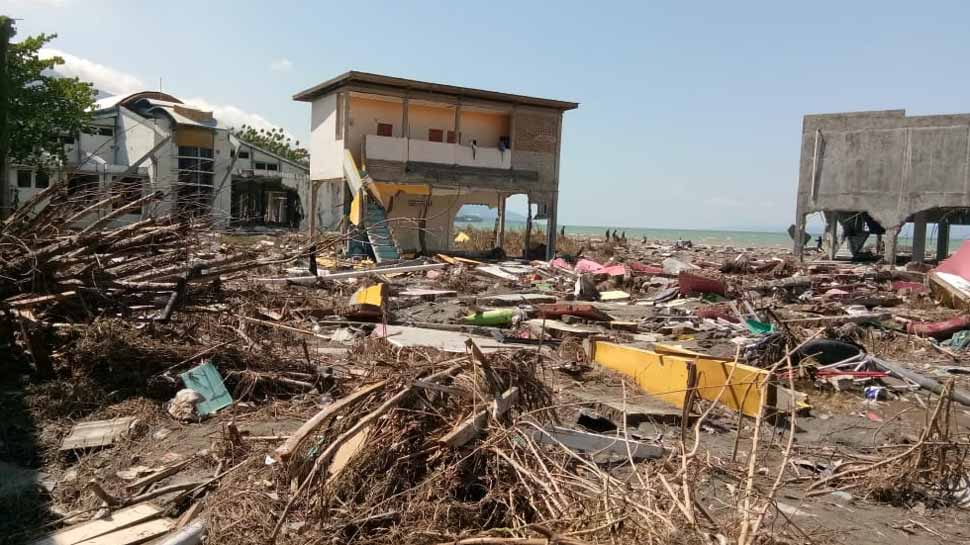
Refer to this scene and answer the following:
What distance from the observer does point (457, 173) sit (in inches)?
971

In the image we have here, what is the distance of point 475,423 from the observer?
11.8 feet

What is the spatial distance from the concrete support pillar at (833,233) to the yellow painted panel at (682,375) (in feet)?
77.1

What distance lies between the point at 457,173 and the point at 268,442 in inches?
812

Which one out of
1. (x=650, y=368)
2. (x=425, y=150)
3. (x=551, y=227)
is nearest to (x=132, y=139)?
(x=425, y=150)

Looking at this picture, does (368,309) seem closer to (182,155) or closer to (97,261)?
(97,261)

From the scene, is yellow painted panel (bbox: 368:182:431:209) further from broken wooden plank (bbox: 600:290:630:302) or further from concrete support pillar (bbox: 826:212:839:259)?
concrete support pillar (bbox: 826:212:839:259)

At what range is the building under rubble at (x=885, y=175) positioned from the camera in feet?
79.7

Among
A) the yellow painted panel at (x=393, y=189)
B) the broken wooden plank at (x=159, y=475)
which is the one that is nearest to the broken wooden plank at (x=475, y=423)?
the broken wooden plank at (x=159, y=475)

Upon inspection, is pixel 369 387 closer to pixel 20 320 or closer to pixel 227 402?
pixel 227 402

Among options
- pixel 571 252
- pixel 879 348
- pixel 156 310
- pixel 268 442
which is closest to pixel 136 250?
pixel 156 310

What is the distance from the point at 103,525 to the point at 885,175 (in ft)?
91.3

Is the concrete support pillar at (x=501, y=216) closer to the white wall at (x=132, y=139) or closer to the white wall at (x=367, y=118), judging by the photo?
the white wall at (x=367, y=118)

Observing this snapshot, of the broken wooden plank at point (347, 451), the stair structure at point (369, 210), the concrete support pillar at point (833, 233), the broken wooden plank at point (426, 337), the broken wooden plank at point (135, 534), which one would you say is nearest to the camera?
the broken wooden plank at point (347, 451)

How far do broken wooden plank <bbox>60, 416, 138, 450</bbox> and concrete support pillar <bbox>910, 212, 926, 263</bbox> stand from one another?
2766 cm
